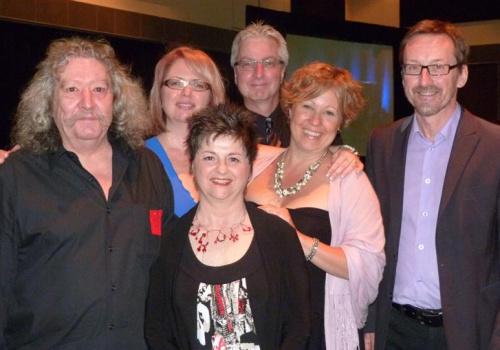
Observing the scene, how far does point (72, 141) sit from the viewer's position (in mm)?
2805

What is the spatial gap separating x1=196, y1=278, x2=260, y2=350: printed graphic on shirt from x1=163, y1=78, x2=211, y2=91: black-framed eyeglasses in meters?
1.32

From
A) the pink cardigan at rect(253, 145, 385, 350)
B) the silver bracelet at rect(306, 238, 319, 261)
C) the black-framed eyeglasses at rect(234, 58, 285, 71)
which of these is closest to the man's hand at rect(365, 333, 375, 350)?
the pink cardigan at rect(253, 145, 385, 350)

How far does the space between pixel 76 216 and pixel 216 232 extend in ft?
1.82

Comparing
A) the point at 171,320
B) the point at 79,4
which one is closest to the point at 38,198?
the point at 171,320

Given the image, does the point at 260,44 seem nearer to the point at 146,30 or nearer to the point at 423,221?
the point at 423,221

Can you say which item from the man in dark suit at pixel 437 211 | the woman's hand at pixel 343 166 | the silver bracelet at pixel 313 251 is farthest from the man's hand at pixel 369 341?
the woman's hand at pixel 343 166

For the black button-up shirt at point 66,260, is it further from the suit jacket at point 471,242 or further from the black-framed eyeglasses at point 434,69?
the black-framed eyeglasses at point 434,69

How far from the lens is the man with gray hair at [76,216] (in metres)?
2.61

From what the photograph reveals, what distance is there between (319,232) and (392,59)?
22.2 ft

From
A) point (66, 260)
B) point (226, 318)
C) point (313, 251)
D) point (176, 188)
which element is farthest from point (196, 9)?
point (226, 318)

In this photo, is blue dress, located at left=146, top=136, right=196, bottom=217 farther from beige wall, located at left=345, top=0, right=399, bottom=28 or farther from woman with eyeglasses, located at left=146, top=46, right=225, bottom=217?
beige wall, located at left=345, top=0, right=399, bottom=28

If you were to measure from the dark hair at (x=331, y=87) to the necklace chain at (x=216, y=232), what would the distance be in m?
0.76

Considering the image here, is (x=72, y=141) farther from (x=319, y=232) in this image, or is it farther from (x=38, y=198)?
(x=319, y=232)

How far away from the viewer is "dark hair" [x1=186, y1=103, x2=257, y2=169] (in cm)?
267
